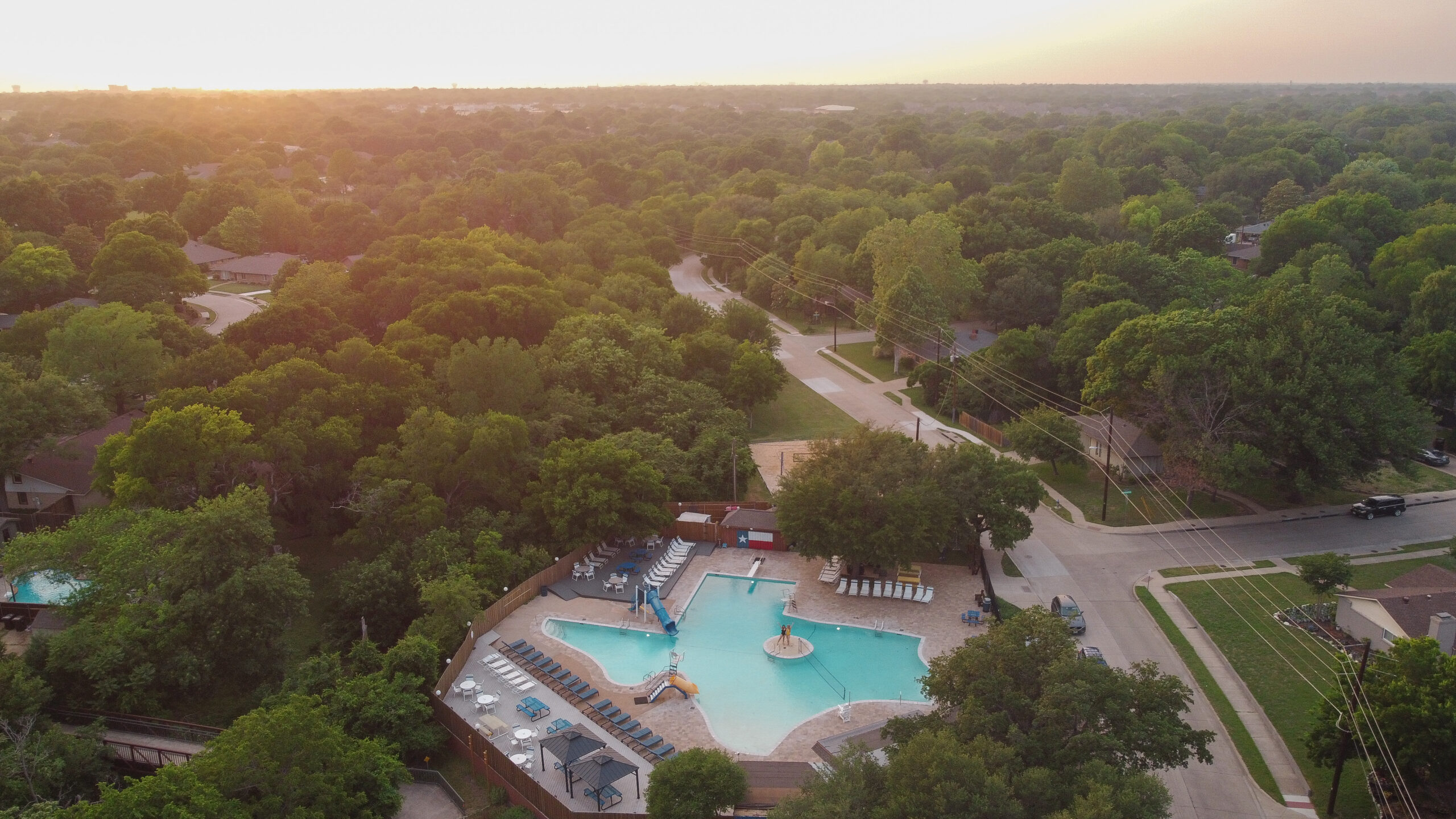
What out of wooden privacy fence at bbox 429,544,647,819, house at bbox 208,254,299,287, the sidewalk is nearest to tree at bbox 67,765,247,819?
wooden privacy fence at bbox 429,544,647,819

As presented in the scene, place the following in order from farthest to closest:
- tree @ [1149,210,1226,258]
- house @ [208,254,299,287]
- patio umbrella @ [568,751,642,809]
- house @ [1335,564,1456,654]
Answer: house @ [208,254,299,287], tree @ [1149,210,1226,258], house @ [1335,564,1456,654], patio umbrella @ [568,751,642,809]

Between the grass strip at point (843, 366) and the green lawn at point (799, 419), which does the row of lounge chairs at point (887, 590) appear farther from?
the grass strip at point (843, 366)

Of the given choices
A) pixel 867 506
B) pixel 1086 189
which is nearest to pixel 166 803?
pixel 867 506

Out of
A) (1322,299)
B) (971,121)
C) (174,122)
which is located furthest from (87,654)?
(971,121)

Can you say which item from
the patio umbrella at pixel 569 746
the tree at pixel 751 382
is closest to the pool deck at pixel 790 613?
the patio umbrella at pixel 569 746

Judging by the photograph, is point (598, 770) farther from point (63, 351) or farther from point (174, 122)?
point (174, 122)

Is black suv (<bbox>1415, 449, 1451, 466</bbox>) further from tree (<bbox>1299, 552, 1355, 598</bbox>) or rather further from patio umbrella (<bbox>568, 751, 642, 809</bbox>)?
patio umbrella (<bbox>568, 751, 642, 809</bbox>)
